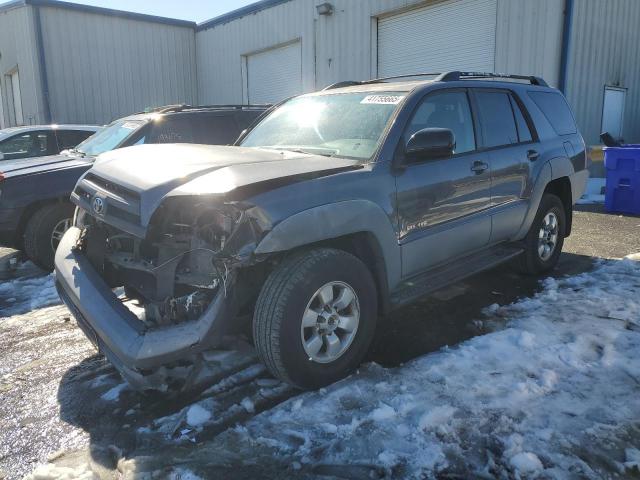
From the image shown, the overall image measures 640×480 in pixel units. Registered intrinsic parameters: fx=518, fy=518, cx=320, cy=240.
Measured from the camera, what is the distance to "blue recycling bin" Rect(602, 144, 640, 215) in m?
8.13

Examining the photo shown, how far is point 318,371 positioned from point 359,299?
0.49m

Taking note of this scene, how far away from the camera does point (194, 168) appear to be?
9.61 ft

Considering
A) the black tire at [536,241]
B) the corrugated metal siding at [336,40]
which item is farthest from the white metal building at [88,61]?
the black tire at [536,241]

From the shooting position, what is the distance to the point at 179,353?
8.58 feet

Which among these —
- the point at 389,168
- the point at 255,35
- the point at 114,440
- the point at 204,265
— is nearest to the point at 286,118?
the point at 389,168

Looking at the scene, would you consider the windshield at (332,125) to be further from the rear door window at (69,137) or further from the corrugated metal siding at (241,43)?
the corrugated metal siding at (241,43)

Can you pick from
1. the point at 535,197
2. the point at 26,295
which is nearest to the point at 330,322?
the point at 535,197

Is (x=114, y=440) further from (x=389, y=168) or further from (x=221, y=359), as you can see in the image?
(x=389, y=168)

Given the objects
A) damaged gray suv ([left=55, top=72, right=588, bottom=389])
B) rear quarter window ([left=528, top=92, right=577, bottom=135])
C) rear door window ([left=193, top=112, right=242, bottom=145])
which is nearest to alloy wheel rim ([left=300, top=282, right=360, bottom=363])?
damaged gray suv ([left=55, top=72, right=588, bottom=389])

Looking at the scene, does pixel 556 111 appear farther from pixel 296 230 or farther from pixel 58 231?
pixel 58 231

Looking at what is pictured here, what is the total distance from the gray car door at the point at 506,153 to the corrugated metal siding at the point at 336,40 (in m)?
6.58

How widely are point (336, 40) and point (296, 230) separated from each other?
12.4m

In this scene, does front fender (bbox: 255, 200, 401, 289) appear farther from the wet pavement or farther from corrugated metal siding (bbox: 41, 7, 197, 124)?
corrugated metal siding (bbox: 41, 7, 197, 124)

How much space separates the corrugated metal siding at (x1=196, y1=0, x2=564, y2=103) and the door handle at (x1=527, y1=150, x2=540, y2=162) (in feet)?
21.5
